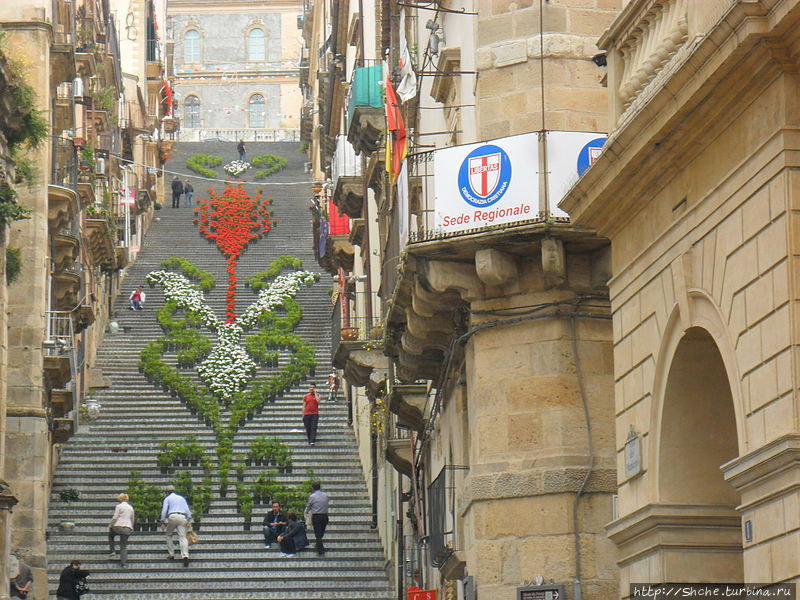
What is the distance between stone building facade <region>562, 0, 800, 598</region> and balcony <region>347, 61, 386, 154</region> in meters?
16.3

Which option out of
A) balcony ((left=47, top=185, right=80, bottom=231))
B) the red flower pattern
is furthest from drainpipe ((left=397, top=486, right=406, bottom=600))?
the red flower pattern

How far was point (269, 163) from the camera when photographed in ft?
274

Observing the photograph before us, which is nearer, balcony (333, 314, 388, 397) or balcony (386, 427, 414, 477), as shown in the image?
balcony (386, 427, 414, 477)

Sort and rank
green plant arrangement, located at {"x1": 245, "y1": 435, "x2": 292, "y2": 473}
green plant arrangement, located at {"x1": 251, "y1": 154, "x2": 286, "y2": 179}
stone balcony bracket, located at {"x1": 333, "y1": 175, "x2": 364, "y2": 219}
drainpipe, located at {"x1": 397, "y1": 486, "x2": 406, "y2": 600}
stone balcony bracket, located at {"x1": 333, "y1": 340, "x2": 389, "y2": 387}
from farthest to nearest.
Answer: green plant arrangement, located at {"x1": 251, "y1": 154, "x2": 286, "y2": 179}, green plant arrangement, located at {"x1": 245, "y1": 435, "x2": 292, "y2": 473}, stone balcony bracket, located at {"x1": 333, "y1": 175, "x2": 364, "y2": 219}, stone balcony bracket, located at {"x1": 333, "y1": 340, "x2": 389, "y2": 387}, drainpipe, located at {"x1": 397, "y1": 486, "x2": 406, "y2": 600}

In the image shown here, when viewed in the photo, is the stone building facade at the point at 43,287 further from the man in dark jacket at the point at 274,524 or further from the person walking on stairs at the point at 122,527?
the man in dark jacket at the point at 274,524

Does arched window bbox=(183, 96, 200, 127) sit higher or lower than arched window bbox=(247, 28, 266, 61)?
lower

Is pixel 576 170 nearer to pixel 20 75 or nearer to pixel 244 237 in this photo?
pixel 20 75

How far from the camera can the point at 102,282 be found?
173 ft

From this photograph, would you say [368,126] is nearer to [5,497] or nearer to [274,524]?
[274,524]

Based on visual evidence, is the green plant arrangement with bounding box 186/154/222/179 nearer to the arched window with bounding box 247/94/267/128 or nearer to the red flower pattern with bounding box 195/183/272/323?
the red flower pattern with bounding box 195/183/272/323

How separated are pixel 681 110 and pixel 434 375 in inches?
440

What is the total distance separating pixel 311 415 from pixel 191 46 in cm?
7866

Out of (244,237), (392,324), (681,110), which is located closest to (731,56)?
(681,110)

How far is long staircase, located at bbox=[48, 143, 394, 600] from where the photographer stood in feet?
114
